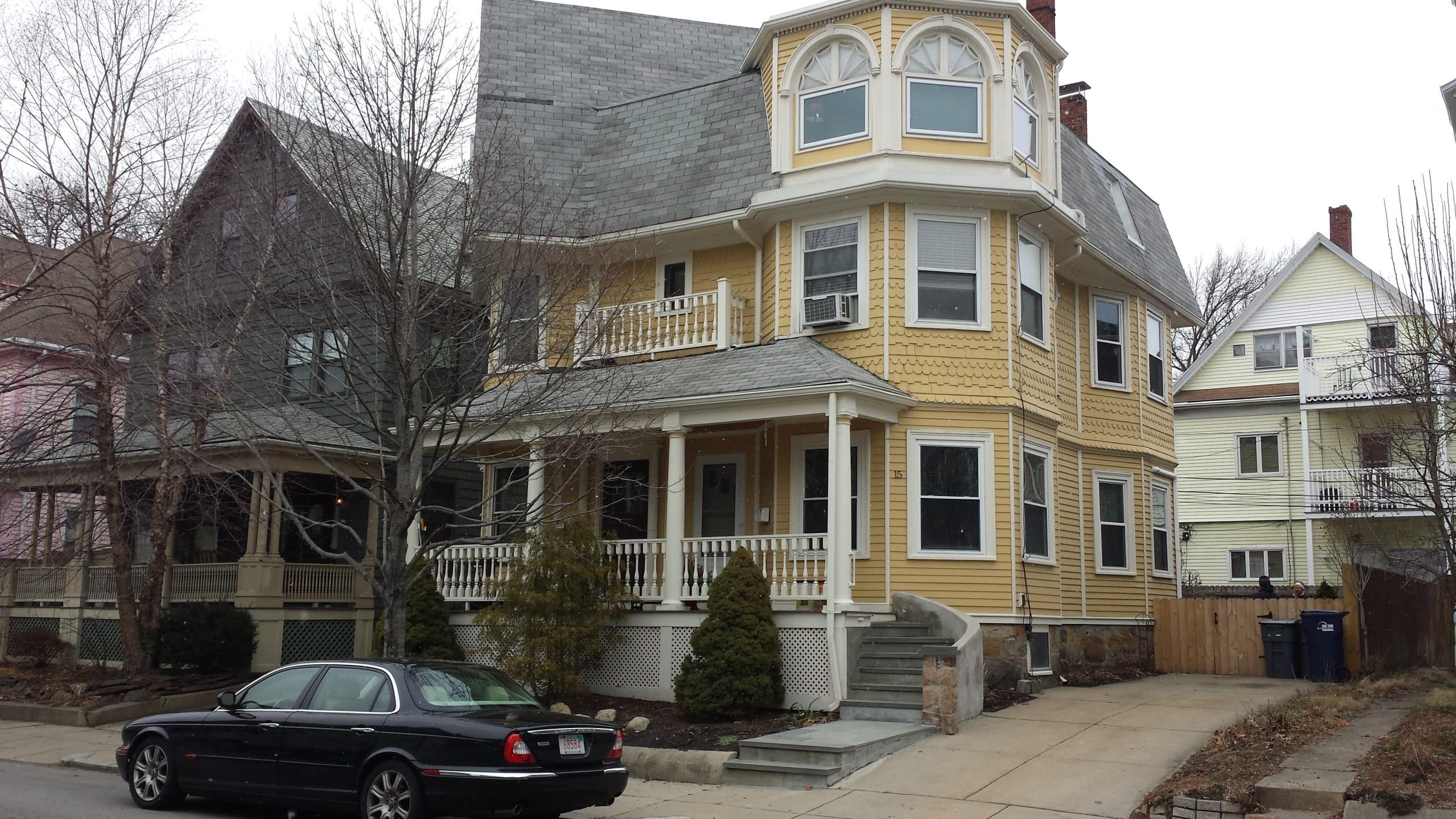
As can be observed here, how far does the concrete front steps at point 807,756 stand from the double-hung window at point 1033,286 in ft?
24.0

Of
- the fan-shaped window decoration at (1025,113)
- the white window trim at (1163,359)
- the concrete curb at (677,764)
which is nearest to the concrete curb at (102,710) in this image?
the concrete curb at (677,764)

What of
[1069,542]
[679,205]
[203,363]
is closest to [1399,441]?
[1069,542]

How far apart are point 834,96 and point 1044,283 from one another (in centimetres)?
427

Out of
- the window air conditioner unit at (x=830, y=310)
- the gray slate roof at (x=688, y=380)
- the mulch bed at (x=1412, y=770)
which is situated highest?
the window air conditioner unit at (x=830, y=310)

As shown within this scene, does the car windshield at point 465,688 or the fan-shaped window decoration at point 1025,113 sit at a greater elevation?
the fan-shaped window decoration at point 1025,113

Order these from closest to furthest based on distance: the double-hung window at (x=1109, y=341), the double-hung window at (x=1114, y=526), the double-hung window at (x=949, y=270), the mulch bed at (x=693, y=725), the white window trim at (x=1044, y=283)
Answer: the mulch bed at (x=693, y=725) < the double-hung window at (x=949, y=270) < the white window trim at (x=1044, y=283) < the double-hung window at (x=1114, y=526) < the double-hung window at (x=1109, y=341)

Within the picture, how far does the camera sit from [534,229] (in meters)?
14.6

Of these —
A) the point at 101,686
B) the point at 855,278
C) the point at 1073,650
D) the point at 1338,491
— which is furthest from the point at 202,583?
the point at 1338,491

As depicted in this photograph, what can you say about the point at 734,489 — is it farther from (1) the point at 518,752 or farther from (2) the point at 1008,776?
(1) the point at 518,752

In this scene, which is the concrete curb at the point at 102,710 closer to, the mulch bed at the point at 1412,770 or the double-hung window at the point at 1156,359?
the mulch bed at the point at 1412,770

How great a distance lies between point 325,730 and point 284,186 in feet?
26.2

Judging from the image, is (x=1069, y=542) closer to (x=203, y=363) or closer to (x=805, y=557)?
(x=805, y=557)

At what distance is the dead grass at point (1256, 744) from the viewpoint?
9438mm

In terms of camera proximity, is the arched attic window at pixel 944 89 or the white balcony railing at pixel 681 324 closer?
the arched attic window at pixel 944 89
